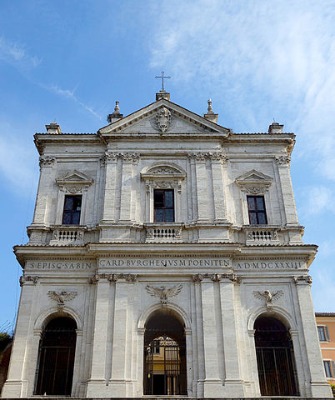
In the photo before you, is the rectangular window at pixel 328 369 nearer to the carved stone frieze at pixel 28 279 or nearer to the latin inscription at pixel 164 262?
the latin inscription at pixel 164 262

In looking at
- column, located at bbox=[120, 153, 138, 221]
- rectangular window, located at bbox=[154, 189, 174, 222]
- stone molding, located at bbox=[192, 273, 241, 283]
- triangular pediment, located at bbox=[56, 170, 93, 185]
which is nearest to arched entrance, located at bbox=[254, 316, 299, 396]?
stone molding, located at bbox=[192, 273, 241, 283]

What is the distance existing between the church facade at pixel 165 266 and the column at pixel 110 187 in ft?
0.21

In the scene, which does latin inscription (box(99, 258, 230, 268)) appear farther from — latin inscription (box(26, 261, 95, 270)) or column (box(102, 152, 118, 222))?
column (box(102, 152, 118, 222))

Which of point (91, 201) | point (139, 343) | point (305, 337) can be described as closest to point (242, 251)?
point (305, 337)

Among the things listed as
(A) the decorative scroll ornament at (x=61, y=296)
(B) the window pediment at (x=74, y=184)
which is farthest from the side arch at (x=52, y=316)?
(B) the window pediment at (x=74, y=184)

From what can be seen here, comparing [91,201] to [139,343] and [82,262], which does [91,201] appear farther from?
[139,343]

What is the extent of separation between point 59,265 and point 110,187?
435 cm

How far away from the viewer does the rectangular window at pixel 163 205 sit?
2206cm

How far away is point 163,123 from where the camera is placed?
955 inches

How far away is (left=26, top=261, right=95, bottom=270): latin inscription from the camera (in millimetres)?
20547

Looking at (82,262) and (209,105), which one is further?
(209,105)

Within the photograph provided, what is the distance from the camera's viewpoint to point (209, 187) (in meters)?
22.5

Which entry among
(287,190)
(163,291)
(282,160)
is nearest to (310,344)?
(163,291)

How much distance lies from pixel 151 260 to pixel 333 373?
23.2 m
